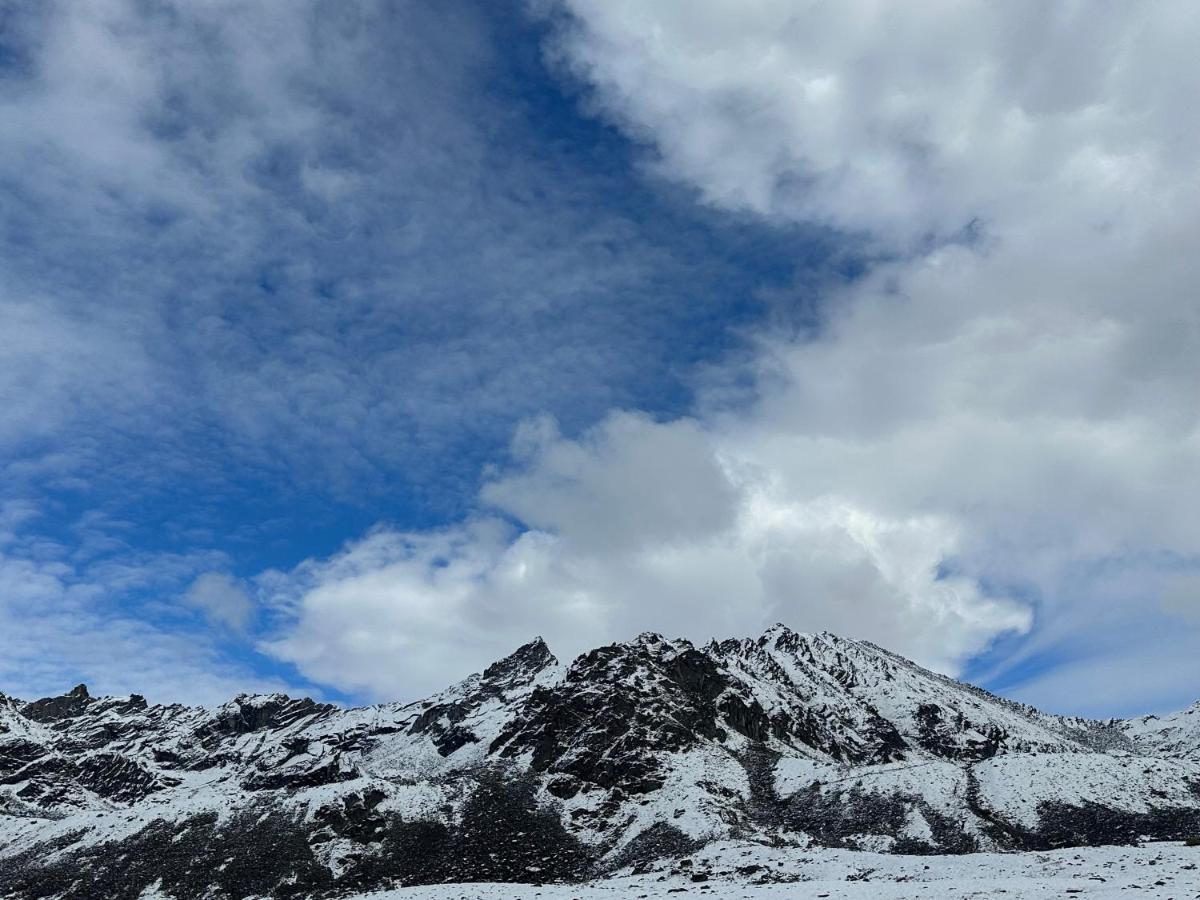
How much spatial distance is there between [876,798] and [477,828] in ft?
137

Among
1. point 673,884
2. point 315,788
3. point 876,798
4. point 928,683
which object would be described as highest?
point 928,683

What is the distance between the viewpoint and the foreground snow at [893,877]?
38.9 metres

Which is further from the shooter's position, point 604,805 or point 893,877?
point 604,805

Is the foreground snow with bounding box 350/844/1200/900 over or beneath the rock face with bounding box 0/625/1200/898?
beneath

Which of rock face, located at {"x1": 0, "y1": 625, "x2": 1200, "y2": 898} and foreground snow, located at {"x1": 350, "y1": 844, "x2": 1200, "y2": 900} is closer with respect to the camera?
foreground snow, located at {"x1": 350, "y1": 844, "x2": 1200, "y2": 900}

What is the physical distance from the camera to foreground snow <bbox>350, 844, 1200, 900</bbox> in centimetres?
3891

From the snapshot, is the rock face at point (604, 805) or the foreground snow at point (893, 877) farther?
the rock face at point (604, 805)

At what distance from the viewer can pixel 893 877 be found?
182 ft

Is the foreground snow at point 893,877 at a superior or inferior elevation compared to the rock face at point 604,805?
inferior

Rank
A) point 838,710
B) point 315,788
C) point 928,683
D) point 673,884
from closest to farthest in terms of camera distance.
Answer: point 673,884 < point 315,788 < point 838,710 < point 928,683

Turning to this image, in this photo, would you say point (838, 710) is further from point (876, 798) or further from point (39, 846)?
point (39, 846)

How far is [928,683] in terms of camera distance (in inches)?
7726

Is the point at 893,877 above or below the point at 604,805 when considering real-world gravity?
below

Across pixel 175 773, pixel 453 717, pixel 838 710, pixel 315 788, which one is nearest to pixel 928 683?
pixel 838 710
